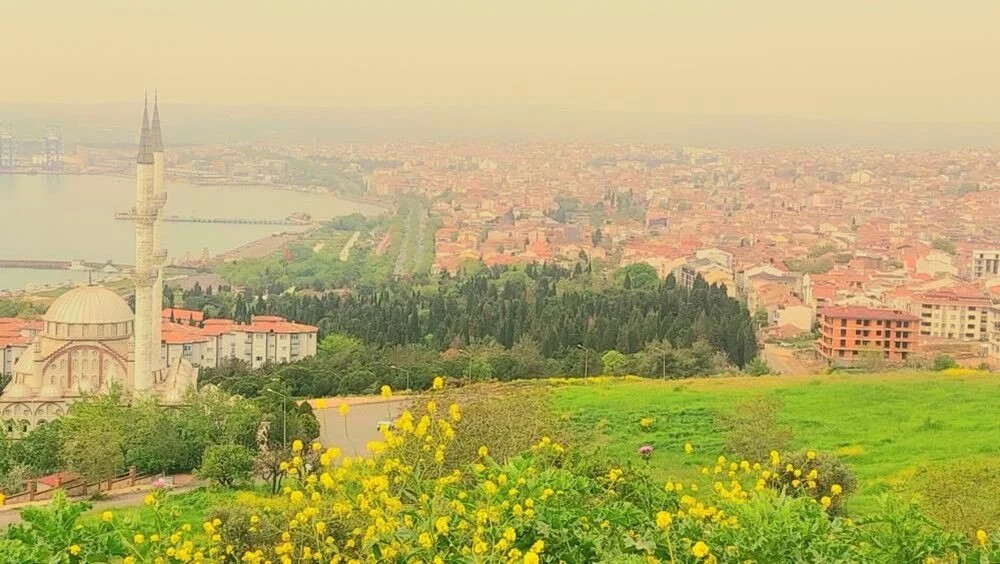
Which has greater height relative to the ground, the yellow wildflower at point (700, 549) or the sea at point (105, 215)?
the yellow wildflower at point (700, 549)

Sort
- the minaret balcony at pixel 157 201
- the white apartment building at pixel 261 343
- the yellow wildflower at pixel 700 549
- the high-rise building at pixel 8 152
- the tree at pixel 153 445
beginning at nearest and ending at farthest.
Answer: the yellow wildflower at pixel 700 549 → the tree at pixel 153 445 → the minaret balcony at pixel 157 201 → the white apartment building at pixel 261 343 → the high-rise building at pixel 8 152

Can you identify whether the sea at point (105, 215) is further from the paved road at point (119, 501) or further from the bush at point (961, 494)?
the bush at point (961, 494)

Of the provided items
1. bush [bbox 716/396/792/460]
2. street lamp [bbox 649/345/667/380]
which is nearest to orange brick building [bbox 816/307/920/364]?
street lamp [bbox 649/345/667/380]

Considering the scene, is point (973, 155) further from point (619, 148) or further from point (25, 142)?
point (25, 142)

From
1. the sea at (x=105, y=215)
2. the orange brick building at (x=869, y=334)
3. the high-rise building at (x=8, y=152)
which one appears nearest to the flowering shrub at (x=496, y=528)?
the orange brick building at (x=869, y=334)

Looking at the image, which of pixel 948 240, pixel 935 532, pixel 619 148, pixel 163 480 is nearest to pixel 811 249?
pixel 948 240
